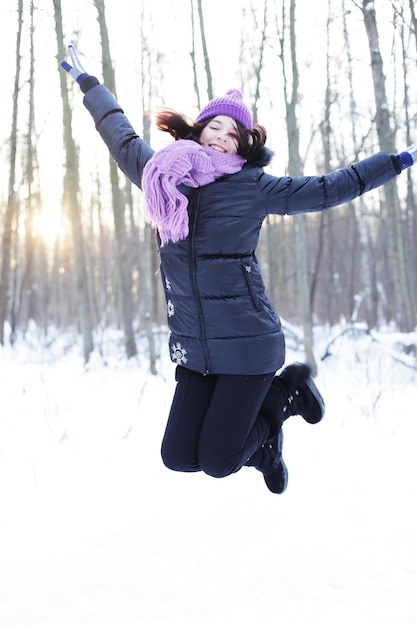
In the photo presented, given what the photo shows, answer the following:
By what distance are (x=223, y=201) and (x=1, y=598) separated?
2012 mm

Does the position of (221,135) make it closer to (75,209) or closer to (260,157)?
(260,157)

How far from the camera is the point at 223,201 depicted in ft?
8.06

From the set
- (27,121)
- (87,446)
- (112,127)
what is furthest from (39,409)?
(27,121)

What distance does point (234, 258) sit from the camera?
2500 millimetres

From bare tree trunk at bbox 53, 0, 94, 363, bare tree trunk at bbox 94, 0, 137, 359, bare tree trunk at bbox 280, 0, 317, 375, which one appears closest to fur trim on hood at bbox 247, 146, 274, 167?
bare tree trunk at bbox 280, 0, 317, 375

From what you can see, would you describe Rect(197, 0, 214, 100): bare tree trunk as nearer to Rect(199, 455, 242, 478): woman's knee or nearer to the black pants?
the black pants

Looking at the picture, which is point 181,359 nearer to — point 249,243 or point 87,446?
point 249,243

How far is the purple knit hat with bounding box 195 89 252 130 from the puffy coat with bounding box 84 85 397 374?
0.93ft

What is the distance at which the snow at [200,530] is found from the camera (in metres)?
2.27

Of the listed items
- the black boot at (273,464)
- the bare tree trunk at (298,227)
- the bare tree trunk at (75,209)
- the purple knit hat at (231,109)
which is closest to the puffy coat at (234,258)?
Result: the purple knit hat at (231,109)

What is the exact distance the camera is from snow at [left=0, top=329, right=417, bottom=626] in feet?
7.44

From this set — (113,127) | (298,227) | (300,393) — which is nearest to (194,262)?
(113,127)

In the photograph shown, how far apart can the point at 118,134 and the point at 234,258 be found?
0.86m

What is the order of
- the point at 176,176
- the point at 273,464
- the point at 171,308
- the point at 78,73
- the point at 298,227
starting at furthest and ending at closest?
the point at 298,227 → the point at 273,464 → the point at 78,73 → the point at 171,308 → the point at 176,176
